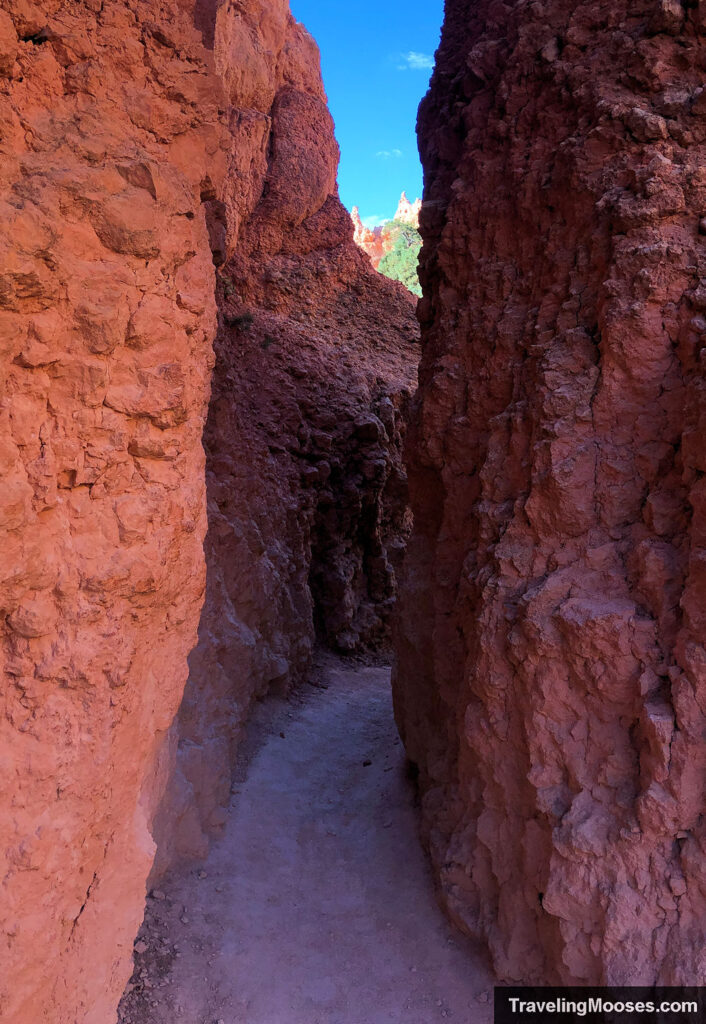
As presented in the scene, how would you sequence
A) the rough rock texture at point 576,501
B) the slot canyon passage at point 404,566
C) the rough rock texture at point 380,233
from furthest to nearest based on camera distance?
the rough rock texture at point 380,233, the rough rock texture at point 576,501, the slot canyon passage at point 404,566

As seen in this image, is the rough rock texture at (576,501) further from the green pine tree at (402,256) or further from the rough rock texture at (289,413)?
the green pine tree at (402,256)

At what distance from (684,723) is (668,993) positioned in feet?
4.50

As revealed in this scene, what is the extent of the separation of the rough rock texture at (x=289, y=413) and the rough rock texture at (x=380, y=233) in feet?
74.9

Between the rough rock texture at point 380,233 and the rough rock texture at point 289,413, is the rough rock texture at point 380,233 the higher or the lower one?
the higher one

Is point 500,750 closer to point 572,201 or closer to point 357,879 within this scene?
point 357,879

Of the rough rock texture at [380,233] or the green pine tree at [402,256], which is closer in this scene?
the green pine tree at [402,256]

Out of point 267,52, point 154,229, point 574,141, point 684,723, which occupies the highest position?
point 267,52

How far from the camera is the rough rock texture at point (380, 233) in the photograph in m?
38.6

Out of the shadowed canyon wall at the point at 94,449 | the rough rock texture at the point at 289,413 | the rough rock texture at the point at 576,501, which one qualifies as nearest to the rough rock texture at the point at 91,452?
the shadowed canyon wall at the point at 94,449

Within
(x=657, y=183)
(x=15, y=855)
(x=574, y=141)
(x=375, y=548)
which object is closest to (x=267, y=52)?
(x=375, y=548)

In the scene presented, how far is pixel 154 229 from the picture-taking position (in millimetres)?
3035

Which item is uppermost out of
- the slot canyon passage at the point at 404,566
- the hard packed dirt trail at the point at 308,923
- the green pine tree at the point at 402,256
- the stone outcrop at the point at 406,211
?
the stone outcrop at the point at 406,211

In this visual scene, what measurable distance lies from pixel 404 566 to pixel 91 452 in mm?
5326

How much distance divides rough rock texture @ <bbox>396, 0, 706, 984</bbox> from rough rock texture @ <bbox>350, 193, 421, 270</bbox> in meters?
32.1
